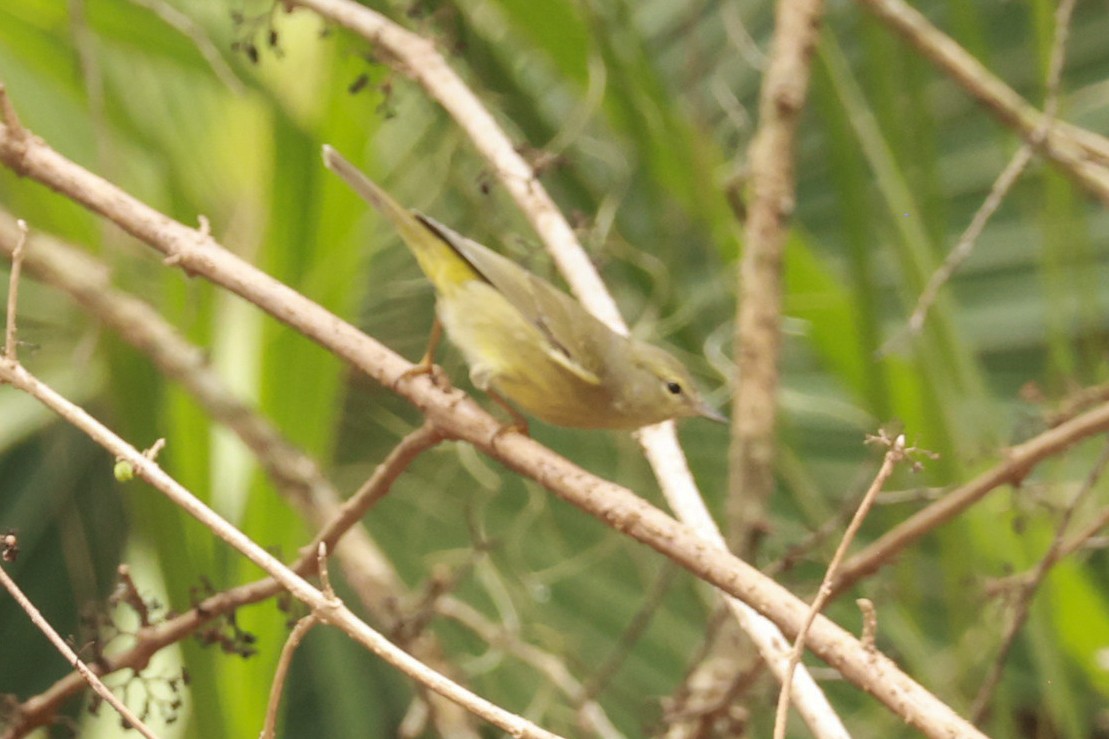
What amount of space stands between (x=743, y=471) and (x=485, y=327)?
1.27ft

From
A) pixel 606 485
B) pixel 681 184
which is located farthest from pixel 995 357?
pixel 606 485

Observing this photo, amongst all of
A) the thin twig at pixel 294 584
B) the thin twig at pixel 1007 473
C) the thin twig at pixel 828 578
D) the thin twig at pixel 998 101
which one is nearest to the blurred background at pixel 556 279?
the thin twig at pixel 998 101

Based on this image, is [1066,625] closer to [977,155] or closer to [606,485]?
[977,155]

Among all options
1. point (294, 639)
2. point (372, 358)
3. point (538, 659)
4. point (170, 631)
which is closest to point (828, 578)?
point (294, 639)

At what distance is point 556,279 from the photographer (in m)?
1.83

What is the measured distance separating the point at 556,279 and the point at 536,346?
1.05 feet

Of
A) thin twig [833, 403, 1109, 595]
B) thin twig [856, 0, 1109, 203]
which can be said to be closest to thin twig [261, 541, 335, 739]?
thin twig [833, 403, 1109, 595]

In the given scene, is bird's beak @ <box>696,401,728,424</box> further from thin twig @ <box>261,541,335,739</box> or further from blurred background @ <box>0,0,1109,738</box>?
thin twig @ <box>261,541,335,739</box>

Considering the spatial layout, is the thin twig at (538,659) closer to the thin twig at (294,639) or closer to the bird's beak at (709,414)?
the bird's beak at (709,414)

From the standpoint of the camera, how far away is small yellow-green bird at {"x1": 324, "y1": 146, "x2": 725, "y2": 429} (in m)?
1.47

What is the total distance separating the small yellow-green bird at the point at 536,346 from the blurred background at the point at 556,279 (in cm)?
12

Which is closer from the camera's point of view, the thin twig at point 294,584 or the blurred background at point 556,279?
the thin twig at point 294,584

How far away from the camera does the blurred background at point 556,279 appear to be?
61.9 inches

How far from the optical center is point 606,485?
1.00 meters
